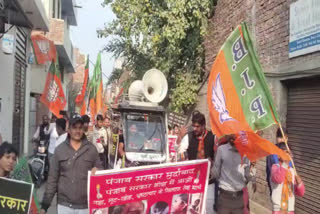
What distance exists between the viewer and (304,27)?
6.88 meters

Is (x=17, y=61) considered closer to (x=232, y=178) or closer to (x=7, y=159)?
(x=7, y=159)

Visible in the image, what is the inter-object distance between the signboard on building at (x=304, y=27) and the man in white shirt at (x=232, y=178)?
2.70 metres

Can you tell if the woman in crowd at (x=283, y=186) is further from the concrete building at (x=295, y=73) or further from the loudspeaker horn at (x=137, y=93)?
the loudspeaker horn at (x=137, y=93)

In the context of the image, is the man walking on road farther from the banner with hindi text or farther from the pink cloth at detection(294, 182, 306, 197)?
the pink cloth at detection(294, 182, 306, 197)

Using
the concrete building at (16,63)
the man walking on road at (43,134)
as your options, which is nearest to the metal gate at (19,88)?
the concrete building at (16,63)

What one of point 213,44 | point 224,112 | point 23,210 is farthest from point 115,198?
point 213,44

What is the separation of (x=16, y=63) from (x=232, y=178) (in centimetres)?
884

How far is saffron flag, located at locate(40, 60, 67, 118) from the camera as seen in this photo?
9445mm

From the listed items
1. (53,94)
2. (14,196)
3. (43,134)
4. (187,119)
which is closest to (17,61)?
(43,134)

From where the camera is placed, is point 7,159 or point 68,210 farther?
point 68,210

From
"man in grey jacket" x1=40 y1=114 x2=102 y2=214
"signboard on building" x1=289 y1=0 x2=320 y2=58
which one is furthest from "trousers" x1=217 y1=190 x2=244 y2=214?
"signboard on building" x1=289 y1=0 x2=320 y2=58

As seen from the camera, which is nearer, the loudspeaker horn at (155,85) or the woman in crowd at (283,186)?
the woman in crowd at (283,186)

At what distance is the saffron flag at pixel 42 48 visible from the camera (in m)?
15.3

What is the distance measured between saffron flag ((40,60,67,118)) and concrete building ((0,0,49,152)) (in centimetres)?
107
